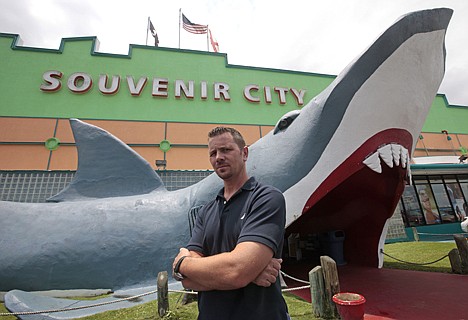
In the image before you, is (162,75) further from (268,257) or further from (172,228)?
(268,257)

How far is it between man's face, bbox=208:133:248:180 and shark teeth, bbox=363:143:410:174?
2270 millimetres

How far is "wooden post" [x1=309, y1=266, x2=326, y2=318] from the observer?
2719 mm

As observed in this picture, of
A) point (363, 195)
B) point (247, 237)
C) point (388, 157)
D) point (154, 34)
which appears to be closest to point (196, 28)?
point (154, 34)

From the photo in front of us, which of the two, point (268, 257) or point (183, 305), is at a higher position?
point (268, 257)

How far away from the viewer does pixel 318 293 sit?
2.77 m

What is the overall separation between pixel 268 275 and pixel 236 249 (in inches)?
6.3

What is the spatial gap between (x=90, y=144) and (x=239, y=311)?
4448 millimetres

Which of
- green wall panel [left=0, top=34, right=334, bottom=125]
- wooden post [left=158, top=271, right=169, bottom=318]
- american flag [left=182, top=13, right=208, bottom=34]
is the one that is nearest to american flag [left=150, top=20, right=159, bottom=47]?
american flag [left=182, top=13, right=208, bottom=34]

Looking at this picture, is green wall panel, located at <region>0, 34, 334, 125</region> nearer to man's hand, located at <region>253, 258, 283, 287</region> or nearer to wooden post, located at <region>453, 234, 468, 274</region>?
wooden post, located at <region>453, 234, 468, 274</region>


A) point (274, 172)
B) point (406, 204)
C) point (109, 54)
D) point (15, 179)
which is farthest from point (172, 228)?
point (109, 54)

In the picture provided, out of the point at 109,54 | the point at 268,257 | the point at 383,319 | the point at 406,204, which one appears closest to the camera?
the point at 268,257

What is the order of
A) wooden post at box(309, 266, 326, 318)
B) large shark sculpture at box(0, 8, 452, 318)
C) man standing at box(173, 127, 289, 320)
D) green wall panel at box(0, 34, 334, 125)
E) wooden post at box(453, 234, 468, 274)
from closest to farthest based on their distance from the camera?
man standing at box(173, 127, 289, 320), wooden post at box(309, 266, 326, 318), large shark sculpture at box(0, 8, 452, 318), wooden post at box(453, 234, 468, 274), green wall panel at box(0, 34, 334, 125)

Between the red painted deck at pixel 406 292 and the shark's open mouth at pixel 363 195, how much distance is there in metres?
0.50

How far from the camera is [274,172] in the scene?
328cm
